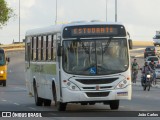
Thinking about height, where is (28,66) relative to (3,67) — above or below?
above

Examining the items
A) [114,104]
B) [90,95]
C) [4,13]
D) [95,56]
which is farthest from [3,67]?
[4,13]

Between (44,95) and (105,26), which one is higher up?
(105,26)

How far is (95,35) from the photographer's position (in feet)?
75.7

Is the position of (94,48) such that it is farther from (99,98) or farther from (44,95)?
(44,95)

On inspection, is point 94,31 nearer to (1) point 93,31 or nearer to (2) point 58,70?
(1) point 93,31

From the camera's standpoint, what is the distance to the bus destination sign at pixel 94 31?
75.7 ft

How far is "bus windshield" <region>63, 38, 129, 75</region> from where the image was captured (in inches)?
893

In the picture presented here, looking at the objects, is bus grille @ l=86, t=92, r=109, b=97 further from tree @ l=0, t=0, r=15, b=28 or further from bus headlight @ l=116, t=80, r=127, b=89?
tree @ l=0, t=0, r=15, b=28

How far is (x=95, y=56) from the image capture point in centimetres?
2288

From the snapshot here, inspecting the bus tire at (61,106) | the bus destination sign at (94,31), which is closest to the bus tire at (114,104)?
the bus tire at (61,106)

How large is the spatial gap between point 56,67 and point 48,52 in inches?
62.3

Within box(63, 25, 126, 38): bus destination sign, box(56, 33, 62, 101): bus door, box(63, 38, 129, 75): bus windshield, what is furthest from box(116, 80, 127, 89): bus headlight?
box(56, 33, 62, 101): bus door

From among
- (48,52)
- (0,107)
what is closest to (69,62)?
(48,52)

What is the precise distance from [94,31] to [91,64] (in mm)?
1034
